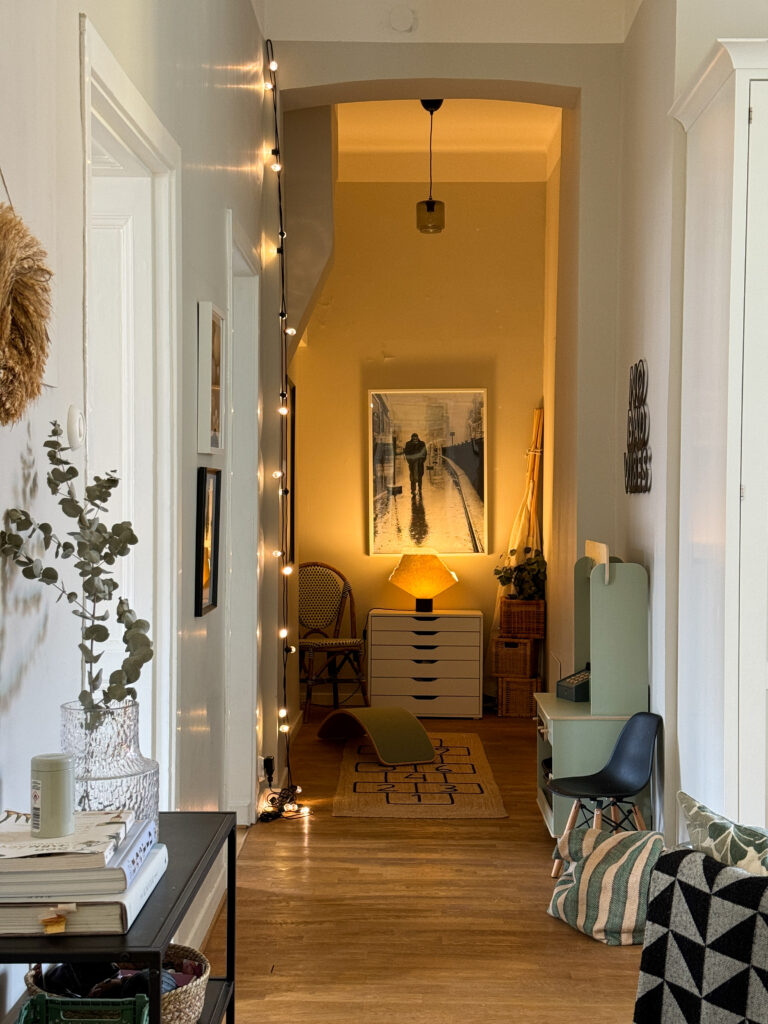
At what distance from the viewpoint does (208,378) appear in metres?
3.54

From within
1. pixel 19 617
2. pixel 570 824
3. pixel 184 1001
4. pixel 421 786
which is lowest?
pixel 421 786

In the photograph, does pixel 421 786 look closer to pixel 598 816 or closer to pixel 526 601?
pixel 598 816

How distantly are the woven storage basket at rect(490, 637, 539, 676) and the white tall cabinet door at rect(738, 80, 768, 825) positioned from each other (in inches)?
158

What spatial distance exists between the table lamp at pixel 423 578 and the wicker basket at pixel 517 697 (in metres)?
0.75

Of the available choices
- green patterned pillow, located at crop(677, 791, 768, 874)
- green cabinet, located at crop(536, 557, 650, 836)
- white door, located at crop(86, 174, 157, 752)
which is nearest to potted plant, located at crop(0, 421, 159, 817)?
green patterned pillow, located at crop(677, 791, 768, 874)

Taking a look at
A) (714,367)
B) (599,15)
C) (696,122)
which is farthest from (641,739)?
(599,15)

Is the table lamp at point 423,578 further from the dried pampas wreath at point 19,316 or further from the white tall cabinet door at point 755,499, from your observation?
the dried pampas wreath at point 19,316

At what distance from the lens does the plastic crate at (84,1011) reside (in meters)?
1.60

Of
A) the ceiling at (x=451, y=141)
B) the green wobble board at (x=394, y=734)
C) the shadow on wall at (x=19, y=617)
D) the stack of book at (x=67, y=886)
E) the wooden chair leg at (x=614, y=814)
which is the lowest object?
the green wobble board at (x=394, y=734)

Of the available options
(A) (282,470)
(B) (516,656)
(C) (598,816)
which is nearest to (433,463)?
(B) (516,656)

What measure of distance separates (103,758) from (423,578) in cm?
594

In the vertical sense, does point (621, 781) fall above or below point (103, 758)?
below

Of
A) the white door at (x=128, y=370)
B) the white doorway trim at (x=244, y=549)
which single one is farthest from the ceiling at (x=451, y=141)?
the white door at (x=128, y=370)

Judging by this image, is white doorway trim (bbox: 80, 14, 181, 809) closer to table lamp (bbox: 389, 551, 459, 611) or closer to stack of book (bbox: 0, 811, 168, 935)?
stack of book (bbox: 0, 811, 168, 935)
